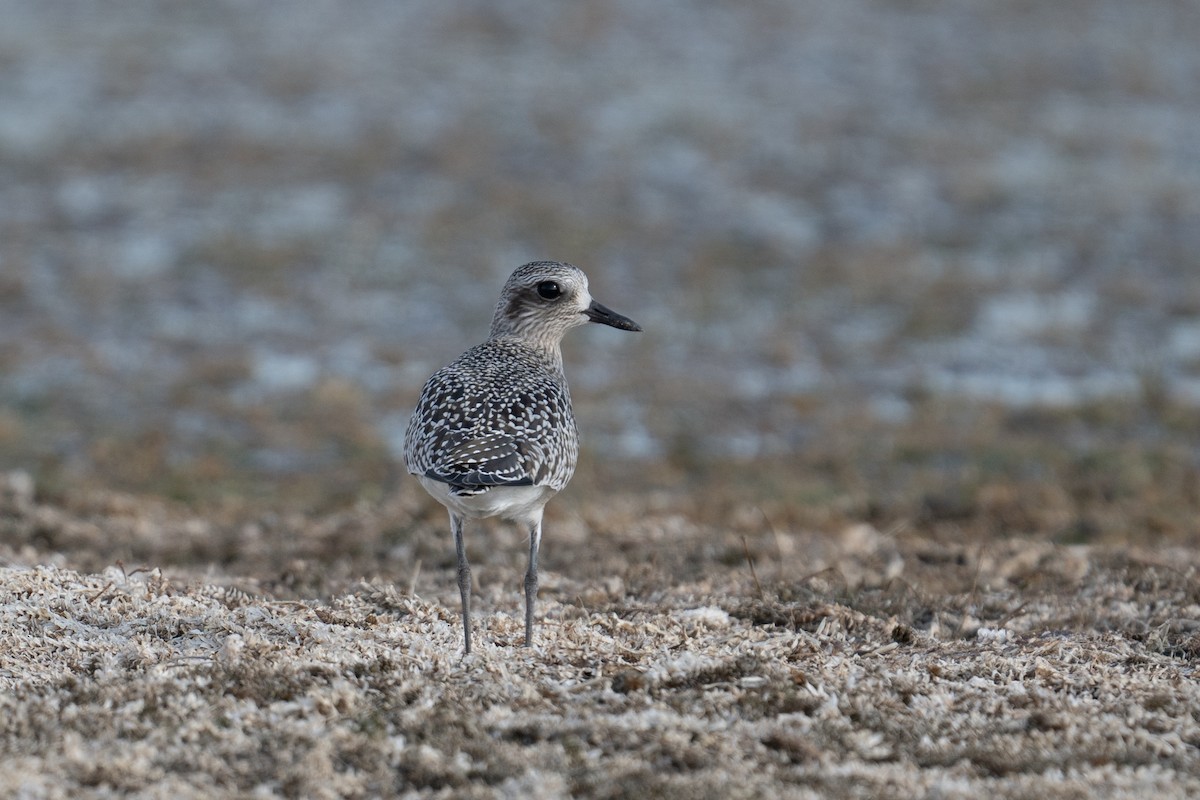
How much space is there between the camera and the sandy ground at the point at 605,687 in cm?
489

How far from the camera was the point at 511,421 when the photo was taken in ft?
21.8

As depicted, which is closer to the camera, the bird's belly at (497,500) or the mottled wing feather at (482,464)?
the mottled wing feather at (482,464)

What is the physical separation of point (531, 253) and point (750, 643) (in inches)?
549

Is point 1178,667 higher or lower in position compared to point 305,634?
lower

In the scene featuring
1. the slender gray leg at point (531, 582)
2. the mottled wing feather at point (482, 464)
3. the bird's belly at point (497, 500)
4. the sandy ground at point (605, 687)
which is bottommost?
the sandy ground at point (605, 687)

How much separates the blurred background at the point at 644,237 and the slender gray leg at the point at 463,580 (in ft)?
17.5

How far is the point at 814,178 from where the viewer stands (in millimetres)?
23312

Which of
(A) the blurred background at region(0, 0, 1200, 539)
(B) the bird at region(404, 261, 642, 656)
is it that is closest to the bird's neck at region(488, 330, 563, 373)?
(B) the bird at region(404, 261, 642, 656)

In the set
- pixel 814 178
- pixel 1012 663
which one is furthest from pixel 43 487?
pixel 814 178

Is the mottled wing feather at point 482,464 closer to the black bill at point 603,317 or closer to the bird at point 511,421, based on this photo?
the bird at point 511,421

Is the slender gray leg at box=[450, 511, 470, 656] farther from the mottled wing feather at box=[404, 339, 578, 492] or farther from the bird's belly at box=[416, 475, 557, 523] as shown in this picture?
the mottled wing feather at box=[404, 339, 578, 492]

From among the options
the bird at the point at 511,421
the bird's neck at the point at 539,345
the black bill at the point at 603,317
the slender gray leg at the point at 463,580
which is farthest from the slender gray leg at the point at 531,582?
the black bill at the point at 603,317

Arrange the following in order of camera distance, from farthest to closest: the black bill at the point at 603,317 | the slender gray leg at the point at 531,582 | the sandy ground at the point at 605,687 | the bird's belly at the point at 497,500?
the black bill at the point at 603,317, the slender gray leg at the point at 531,582, the bird's belly at the point at 497,500, the sandy ground at the point at 605,687

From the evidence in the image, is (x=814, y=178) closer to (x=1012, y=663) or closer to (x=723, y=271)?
(x=723, y=271)
